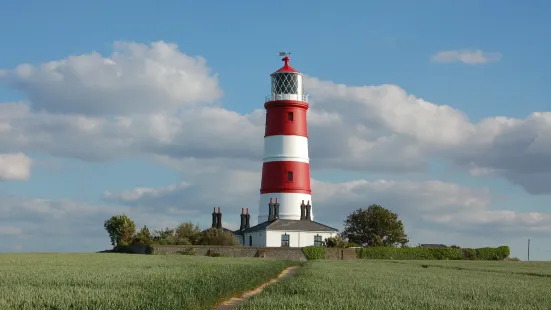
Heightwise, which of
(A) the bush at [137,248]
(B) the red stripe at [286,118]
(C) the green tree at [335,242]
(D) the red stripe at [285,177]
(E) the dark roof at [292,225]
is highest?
(B) the red stripe at [286,118]

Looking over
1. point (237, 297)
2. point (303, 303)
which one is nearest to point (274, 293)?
point (303, 303)

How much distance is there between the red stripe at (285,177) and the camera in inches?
3054

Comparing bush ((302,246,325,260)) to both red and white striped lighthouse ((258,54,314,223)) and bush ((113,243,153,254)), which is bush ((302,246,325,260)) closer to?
red and white striped lighthouse ((258,54,314,223))

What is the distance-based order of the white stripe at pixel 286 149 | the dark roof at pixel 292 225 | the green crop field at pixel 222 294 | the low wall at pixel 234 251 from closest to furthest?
the green crop field at pixel 222 294 < the low wall at pixel 234 251 < the dark roof at pixel 292 225 < the white stripe at pixel 286 149

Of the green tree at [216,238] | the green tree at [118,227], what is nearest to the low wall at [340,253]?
the green tree at [216,238]

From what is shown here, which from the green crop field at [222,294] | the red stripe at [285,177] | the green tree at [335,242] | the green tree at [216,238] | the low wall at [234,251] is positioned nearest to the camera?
the green crop field at [222,294]

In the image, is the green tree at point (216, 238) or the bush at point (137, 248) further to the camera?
the green tree at point (216, 238)

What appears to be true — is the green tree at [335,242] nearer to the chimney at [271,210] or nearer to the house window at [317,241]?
the house window at [317,241]

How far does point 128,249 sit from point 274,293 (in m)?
58.3

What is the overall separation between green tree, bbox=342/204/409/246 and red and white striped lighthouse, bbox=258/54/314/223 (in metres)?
14.1

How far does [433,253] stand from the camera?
80875 mm

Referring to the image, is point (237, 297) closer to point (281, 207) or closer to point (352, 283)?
point (352, 283)

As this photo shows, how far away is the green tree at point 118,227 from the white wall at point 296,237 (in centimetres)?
2091

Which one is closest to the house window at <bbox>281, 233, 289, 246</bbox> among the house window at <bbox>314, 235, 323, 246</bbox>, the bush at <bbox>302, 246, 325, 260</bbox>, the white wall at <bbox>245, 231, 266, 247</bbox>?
the white wall at <bbox>245, 231, 266, 247</bbox>
